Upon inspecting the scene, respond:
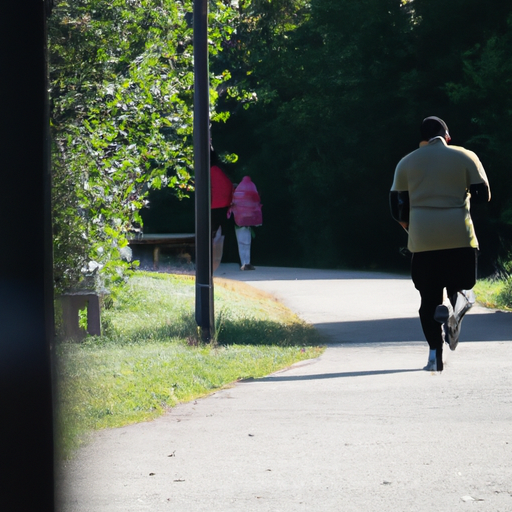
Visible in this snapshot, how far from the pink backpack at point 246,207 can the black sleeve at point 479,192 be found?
15.7 metres

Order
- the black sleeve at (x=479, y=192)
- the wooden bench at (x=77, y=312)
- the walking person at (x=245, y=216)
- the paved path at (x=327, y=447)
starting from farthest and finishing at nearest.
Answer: the walking person at (x=245, y=216) → the wooden bench at (x=77, y=312) → the black sleeve at (x=479, y=192) → the paved path at (x=327, y=447)

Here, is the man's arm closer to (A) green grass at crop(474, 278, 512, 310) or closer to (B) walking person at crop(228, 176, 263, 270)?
(A) green grass at crop(474, 278, 512, 310)

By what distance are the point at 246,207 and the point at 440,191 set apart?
16.0 metres

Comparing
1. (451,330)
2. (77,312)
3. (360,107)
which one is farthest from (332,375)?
(360,107)

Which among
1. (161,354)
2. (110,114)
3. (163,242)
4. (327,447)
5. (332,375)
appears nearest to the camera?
(327,447)

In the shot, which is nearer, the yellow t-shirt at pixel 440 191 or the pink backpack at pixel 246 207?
the yellow t-shirt at pixel 440 191

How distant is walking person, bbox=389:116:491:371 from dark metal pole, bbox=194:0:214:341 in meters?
2.75

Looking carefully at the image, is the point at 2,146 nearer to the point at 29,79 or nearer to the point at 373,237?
the point at 29,79

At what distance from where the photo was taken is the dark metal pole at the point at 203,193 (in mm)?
10539

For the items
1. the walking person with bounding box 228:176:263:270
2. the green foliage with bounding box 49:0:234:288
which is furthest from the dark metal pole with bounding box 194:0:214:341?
the walking person with bounding box 228:176:263:270

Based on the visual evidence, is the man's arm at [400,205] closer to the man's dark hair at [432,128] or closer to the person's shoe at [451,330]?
the man's dark hair at [432,128]

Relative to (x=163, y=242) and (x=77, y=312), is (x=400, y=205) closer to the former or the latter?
(x=77, y=312)

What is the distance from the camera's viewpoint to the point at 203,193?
418 inches

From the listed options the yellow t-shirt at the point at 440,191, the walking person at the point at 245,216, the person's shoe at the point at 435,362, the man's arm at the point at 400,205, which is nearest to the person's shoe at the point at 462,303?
the person's shoe at the point at 435,362
